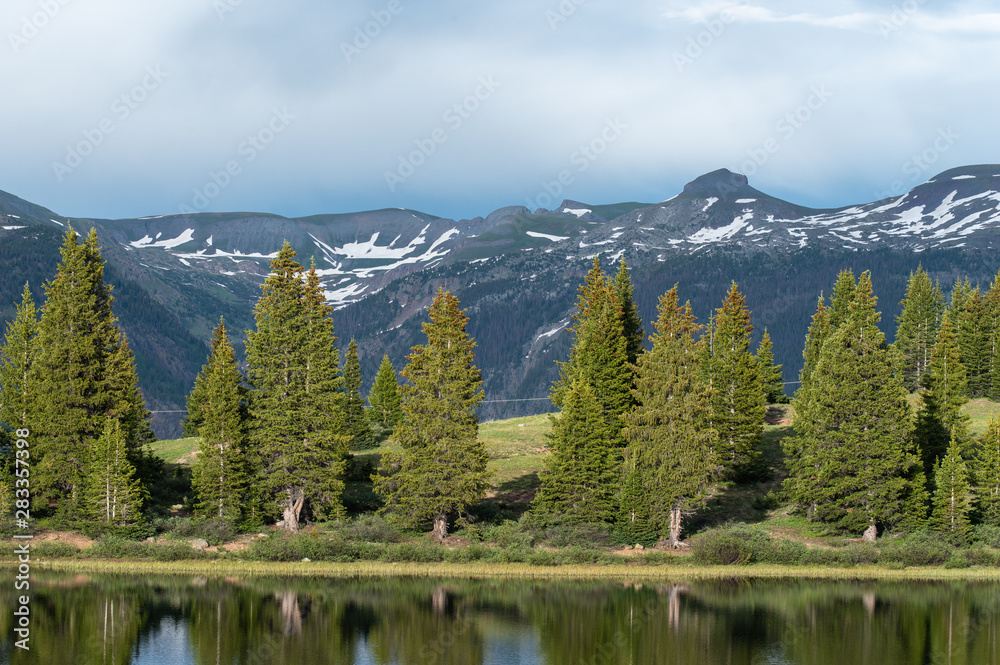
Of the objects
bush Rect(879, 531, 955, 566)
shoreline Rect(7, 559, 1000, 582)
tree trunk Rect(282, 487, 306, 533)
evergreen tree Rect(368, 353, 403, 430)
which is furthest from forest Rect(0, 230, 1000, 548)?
Result: evergreen tree Rect(368, 353, 403, 430)

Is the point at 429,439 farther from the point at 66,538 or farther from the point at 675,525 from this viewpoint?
the point at 66,538

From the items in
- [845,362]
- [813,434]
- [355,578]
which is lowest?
[355,578]

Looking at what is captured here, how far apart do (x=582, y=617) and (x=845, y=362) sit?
32.9 metres

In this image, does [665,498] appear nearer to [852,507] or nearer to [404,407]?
[852,507]

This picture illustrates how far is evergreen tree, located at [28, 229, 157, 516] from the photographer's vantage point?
68.0m

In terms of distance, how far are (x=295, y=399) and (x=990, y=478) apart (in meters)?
49.7

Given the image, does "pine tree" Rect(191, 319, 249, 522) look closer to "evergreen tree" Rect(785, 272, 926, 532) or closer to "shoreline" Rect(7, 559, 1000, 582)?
"shoreline" Rect(7, 559, 1000, 582)

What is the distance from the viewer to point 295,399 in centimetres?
7069

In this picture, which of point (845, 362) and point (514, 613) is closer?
point (514, 613)

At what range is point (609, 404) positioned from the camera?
77.1 m

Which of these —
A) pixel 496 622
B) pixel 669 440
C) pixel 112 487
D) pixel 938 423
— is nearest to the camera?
pixel 496 622

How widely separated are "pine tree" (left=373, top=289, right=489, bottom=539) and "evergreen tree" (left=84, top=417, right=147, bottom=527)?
16368mm

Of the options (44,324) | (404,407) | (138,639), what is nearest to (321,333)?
(404,407)

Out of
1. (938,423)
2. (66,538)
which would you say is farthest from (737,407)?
(66,538)
